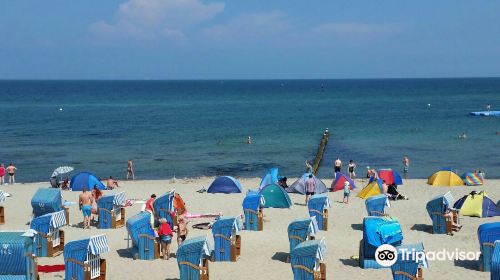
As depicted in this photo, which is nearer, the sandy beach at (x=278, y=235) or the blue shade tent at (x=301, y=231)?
the sandy beach at (x=278, y=235)

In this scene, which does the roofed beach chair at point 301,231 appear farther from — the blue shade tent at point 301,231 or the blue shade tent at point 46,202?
the blue shade tent at point 46,202

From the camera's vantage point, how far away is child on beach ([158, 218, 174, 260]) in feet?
54.3

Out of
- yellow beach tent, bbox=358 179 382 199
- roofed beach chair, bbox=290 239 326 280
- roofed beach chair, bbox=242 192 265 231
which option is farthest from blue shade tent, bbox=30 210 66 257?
yellow beach tent, bbox=358 179 382 199

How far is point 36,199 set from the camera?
20266 millimetres

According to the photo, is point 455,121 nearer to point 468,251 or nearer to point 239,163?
point 239,163

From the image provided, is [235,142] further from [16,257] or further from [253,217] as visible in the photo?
[16,257]

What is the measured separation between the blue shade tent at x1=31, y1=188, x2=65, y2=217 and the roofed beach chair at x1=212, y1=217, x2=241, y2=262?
6.09 meters

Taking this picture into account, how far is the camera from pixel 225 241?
1661 centimetres

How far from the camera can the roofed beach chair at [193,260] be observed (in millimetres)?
14117

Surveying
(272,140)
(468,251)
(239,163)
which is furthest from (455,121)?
(468,251)

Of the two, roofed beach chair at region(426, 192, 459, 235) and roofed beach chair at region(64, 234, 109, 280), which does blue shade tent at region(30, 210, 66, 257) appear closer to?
roofed beach chair at region(64, 234, 109, 280)

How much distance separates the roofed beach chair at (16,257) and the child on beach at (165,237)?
3.44m

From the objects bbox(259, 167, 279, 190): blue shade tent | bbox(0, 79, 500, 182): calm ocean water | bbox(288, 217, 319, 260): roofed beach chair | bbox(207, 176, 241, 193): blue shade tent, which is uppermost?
bbox(0, 79, 500, 182): calm ocean water

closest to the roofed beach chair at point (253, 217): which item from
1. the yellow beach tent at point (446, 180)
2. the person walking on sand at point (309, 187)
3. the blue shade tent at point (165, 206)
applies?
the blue shade tent at point (165, 206)
